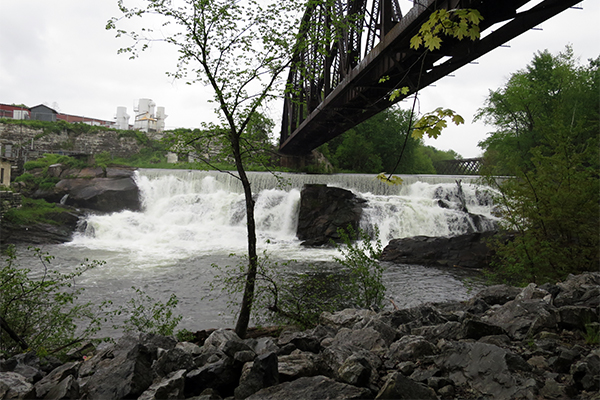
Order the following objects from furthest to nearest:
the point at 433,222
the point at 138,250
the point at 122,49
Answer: the point at 433,222 < the point at 138,250 < the point at 122,49

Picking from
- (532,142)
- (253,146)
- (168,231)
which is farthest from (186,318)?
(532,142)

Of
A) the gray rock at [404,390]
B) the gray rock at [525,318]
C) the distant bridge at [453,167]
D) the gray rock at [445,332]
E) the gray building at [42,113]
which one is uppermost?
the gray building at [42,113]

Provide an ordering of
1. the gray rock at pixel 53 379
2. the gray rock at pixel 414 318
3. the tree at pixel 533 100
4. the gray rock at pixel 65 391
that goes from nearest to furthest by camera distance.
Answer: the gray rock at pixel 65 391
the gray rock at pixel 53 379
the gray rock at pixel 414 318
the tree at pixel 533 100

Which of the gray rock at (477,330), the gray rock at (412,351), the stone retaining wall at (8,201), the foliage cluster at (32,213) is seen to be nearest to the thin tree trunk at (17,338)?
the gray rock at (412,351)

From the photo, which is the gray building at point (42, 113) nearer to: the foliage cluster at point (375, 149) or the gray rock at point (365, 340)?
the foliage cluster at point (375, 149)

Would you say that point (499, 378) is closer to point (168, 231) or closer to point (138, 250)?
point (138, 250)

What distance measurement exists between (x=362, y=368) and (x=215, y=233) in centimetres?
1575

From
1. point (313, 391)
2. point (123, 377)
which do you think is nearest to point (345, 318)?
point (313, 391)

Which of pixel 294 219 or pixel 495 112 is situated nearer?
pixel 294 219

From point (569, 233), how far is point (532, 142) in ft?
67.3

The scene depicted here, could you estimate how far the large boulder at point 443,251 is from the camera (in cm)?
1355

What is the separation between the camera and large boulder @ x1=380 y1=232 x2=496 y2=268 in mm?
13555

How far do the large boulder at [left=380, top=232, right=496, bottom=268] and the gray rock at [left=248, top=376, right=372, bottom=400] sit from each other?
1154 cm

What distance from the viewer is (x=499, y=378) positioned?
9.12 ft
